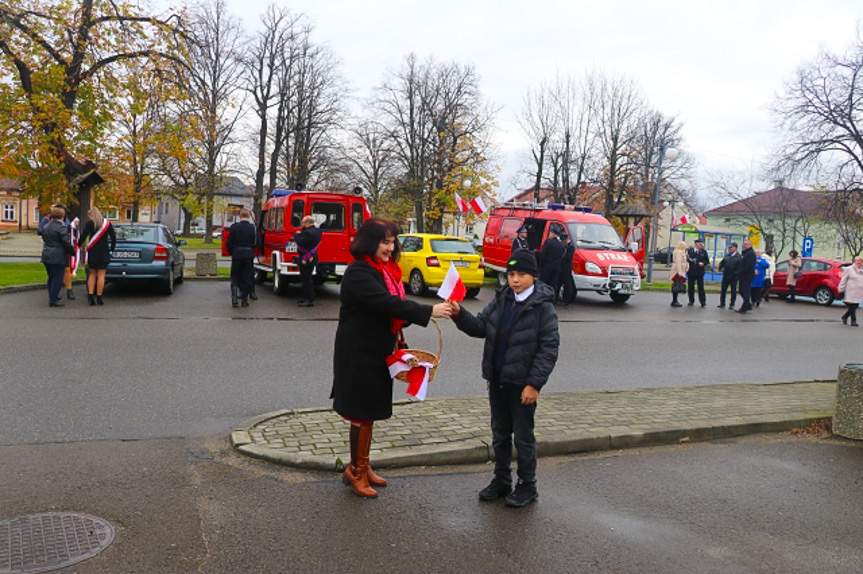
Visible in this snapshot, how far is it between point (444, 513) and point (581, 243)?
15713 millimetres

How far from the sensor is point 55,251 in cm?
1284

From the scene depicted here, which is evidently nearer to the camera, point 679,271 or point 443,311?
point 443,311

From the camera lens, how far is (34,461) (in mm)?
4902

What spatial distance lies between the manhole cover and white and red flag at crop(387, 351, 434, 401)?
6.04 feet

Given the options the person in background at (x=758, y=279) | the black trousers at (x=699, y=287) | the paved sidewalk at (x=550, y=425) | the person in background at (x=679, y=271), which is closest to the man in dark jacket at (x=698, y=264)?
the black trousers at (x=699, y=287)

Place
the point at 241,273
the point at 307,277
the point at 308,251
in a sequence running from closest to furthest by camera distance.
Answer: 1. the point at 241,273
2. the point at 308,251
3. the point at 307,277

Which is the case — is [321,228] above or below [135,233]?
above

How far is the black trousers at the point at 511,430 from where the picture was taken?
14.7 feet

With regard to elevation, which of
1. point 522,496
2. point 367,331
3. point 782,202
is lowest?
point 522,496

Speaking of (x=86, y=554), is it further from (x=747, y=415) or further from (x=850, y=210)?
(x=850, y=210)

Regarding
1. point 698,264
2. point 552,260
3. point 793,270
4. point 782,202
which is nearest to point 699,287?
point 698,264

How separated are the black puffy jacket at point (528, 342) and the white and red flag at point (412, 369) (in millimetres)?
Result: 350

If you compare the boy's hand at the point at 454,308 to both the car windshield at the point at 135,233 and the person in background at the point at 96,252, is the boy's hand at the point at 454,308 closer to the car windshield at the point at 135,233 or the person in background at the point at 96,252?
the person in background at the point at 96,252

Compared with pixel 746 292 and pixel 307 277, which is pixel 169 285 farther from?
pixel 746 292
